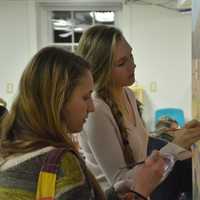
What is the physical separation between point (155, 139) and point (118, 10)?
2.80 m

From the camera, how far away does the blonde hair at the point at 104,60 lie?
1250 mm

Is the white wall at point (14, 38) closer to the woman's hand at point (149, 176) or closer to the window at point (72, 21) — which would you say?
the window at point (72, 21)

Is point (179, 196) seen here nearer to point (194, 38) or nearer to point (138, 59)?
point (194, 38)

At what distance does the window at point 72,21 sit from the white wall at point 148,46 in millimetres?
235

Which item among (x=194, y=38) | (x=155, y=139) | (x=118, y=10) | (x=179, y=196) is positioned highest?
(x=118, y=10)

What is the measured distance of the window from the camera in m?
4.06

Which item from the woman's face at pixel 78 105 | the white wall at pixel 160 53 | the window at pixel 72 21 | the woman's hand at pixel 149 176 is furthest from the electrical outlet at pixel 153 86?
the woman's face at pixel 78 105

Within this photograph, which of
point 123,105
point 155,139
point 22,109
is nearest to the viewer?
point 22,109

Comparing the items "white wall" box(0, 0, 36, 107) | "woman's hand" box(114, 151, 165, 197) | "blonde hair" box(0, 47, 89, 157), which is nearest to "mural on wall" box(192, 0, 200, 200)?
"woman's hand" box(114, 151, 165, 197)

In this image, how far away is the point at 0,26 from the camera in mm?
3918

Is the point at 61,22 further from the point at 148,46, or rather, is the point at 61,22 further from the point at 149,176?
the point at 149,176

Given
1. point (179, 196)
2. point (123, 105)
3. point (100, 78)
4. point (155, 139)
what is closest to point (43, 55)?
point (100, 78)

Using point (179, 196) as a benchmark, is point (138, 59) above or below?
above

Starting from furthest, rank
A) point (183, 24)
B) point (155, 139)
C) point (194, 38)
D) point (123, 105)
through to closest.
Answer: point (183, 24) < point (155, 139) < point (123, 105) < point (194, 38)
